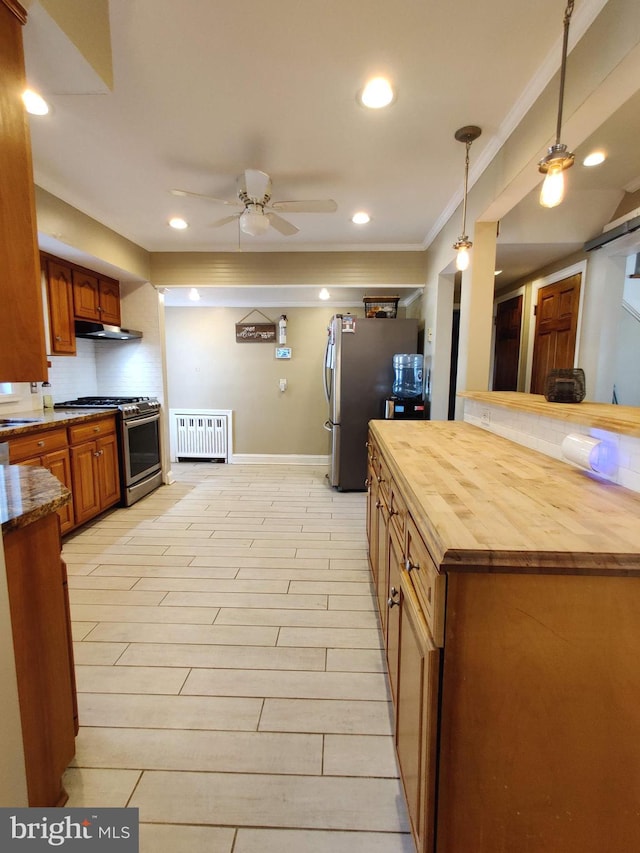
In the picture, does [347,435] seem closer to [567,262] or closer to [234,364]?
[234,364]

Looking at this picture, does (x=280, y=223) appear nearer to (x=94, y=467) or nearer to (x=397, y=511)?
(x=397, y=511)

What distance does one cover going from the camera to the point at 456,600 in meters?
0.71

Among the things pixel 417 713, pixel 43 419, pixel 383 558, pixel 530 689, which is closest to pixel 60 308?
pixel 43 419

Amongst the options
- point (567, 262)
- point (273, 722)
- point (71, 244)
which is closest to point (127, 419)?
point (71, 244)

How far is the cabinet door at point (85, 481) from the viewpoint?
2836 mm

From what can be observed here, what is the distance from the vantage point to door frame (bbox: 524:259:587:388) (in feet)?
10.2

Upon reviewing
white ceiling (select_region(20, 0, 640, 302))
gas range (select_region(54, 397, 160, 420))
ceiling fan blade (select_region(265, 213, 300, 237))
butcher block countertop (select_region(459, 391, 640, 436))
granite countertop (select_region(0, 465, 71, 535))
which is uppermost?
white ceiling (select_region(20, 0, 640, 302))

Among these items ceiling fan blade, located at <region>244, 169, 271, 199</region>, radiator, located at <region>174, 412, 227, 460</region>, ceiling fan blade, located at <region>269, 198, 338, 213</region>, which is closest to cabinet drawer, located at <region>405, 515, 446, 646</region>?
ceiling fan blade, located at <region>269, 198, 338, 213</region>

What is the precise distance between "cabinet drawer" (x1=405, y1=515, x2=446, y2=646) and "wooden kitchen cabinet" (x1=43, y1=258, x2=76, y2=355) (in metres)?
3.37

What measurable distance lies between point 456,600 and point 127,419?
3449mm

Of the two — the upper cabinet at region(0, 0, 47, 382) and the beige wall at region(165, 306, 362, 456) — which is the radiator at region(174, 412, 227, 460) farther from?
the upper cabinet at region(0, 0, 47, 382)

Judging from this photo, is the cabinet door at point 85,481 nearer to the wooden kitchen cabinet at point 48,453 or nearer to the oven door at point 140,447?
the wooden kitchen cabinet at point 48,453

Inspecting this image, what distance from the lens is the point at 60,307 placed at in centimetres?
313
